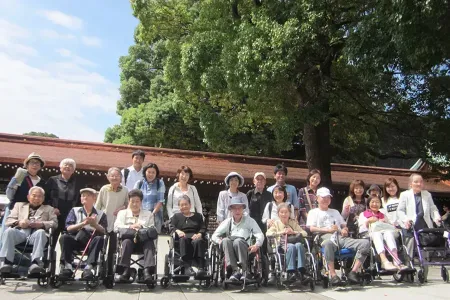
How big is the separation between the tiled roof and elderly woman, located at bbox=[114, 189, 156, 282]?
6745 mm

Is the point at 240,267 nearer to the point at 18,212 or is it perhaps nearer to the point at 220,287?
the point at 220,287

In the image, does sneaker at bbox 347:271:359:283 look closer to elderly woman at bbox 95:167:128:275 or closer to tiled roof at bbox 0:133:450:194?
elderly woman at bbox 95:167:128:275

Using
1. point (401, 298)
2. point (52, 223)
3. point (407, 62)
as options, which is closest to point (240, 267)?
point (401, 298)

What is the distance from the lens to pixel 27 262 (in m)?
4.48

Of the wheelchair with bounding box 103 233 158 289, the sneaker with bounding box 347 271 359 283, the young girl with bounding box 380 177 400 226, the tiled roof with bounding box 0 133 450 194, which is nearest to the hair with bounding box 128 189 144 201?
the wheelchair with bounding box 103 233 158 289

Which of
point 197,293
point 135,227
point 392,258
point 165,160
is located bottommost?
point 197,293

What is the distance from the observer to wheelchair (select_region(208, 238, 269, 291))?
4.88 meters

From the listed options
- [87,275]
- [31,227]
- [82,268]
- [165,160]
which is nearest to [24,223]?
[31,227]

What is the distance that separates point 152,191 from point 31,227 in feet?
4.97

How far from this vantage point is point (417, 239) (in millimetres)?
5543

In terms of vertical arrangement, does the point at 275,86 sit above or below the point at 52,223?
above

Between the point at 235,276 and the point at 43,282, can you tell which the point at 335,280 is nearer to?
the point at 235,276

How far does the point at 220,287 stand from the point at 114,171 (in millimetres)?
1981

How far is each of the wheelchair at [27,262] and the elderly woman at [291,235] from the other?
8.49 ft
